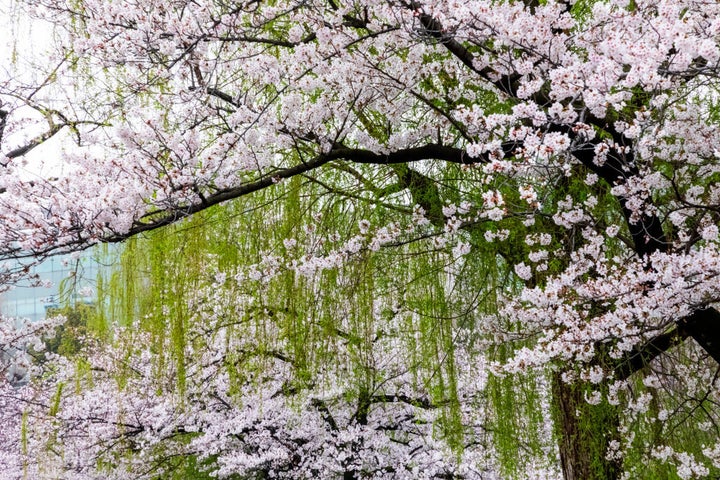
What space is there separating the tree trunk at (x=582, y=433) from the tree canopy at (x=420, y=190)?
2 centimetres

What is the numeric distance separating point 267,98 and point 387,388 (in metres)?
4.33

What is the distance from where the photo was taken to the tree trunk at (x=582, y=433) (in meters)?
3.57

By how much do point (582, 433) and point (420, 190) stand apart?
1.55 meters

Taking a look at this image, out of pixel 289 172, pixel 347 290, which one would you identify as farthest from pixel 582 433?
pixel 289 172

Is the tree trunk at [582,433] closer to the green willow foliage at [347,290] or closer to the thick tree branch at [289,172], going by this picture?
the green willow foliage at [347,290]

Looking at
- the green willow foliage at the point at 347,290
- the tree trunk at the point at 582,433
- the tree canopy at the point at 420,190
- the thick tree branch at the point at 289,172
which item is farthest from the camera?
the tree trunk at the point at 582,433

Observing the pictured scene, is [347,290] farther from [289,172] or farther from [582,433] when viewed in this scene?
[582,433]

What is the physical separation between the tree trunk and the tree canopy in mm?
18

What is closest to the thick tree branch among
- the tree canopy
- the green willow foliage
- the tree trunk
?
the tree canopy

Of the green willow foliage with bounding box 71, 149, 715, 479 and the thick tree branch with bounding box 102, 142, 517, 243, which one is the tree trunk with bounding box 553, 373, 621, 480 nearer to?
the green willow foliage with bounding box 71, 149, 715, 479

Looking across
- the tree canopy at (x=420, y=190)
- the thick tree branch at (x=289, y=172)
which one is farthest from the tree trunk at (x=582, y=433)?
the thick tree branch at (x=289, y=172)

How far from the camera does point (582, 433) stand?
3.57 meters

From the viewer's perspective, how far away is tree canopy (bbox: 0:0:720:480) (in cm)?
254

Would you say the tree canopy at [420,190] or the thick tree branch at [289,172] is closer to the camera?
the tree canopy at [420,190]
